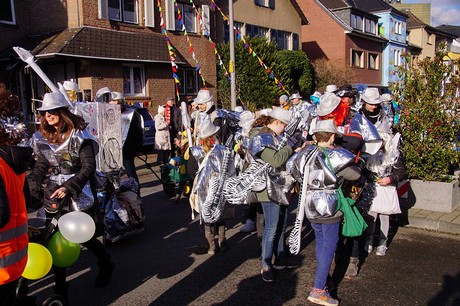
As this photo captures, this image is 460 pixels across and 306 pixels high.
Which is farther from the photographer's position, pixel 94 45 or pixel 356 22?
pixel 356 22

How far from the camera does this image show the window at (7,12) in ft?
60.2

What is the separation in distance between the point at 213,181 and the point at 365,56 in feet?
120

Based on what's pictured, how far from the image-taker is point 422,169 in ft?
22.3

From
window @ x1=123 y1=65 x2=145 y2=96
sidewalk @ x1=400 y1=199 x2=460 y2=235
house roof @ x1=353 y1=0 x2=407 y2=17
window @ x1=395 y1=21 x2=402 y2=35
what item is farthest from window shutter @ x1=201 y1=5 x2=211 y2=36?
window @ x1=395 y1=21 x2=402 y2=35

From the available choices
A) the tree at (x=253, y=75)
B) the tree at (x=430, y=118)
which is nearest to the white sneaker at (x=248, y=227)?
the tree at (x=430, y=118)

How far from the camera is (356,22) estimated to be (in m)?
37.1

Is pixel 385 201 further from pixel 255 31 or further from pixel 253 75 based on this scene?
pixel 255 31

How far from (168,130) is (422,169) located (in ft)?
18.1

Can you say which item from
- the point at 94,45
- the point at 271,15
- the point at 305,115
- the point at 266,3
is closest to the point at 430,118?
the point at 305,115

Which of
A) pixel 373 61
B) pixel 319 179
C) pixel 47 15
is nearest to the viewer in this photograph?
pixel 319 179

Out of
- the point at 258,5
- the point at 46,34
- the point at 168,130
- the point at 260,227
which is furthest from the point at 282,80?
the point at 260,227

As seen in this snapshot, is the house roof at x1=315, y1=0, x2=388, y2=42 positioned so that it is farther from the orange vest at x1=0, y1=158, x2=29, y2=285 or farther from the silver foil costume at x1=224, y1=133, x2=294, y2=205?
the orange vest at x1=0, y1=158, x2=29, y2=285

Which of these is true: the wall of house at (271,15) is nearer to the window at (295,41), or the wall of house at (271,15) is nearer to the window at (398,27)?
the window at (295,41)

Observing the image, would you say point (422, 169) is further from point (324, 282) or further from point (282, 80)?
point (282, 80)
